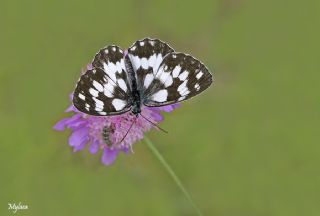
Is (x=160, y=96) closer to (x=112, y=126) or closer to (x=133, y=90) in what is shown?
(x=133, y=90)

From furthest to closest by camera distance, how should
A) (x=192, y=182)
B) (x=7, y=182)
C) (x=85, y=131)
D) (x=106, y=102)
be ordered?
(x=192, y=182) < (x=7, y=182) < (x=85, y=131) < (x=106, y=102)

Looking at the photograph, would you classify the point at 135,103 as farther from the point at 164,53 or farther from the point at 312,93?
the point at 312,93

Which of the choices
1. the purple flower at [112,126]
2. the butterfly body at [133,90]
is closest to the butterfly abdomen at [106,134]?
the purple flower at [112,126]

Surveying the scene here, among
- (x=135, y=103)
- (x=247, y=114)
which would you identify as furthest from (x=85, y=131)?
(x=247, y=114)

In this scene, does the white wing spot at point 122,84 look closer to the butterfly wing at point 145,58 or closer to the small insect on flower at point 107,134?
the butterfly wing at point 145,58

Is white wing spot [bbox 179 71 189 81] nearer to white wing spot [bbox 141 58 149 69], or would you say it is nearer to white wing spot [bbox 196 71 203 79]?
white wing spot [bbox 196 71 203 79]

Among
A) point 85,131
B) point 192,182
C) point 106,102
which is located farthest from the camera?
point 192,182
